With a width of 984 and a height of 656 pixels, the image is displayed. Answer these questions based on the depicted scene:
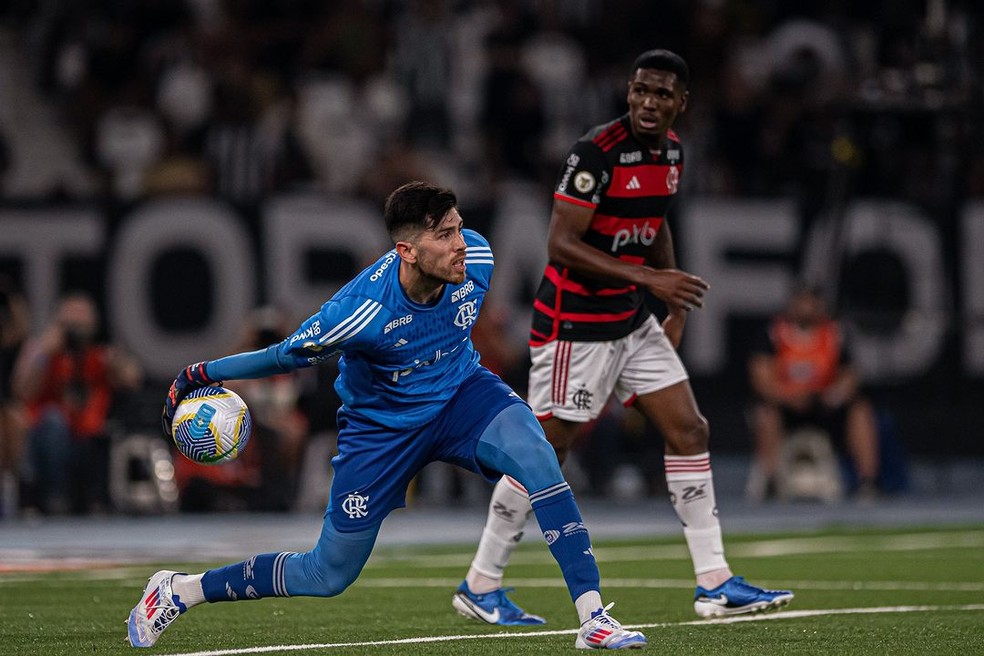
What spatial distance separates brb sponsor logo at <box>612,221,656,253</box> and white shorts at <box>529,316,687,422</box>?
43cm

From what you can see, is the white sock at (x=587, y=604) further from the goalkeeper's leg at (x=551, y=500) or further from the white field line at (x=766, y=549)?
the white field line at (x=766, y=549)

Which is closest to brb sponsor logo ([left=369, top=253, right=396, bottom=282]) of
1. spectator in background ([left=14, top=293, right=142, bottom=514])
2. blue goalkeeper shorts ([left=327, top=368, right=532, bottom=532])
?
blue goalkeeper shorts ([left=327, top=368, right=532, bottom=532])

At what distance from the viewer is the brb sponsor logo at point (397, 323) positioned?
22.7 feet

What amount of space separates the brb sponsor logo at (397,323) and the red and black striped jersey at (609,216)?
63.4 inches

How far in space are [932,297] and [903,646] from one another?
10.8m

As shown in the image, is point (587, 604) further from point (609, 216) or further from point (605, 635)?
point (609, 216)

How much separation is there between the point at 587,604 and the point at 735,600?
5.04 ft

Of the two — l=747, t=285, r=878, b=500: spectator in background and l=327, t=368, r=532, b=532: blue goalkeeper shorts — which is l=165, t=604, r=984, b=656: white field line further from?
l=747, t=285, r=878, b=500: spectator in background

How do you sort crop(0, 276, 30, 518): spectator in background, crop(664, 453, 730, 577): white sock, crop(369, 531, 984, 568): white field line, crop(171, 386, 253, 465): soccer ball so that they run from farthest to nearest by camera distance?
crop(0, 276, 30, 518): spectator in background → crop(369, 531, 984, 568): white field line → crop(664, 453, 730, 577): white sock → crop(171, 386, 253, 465): soccer ball

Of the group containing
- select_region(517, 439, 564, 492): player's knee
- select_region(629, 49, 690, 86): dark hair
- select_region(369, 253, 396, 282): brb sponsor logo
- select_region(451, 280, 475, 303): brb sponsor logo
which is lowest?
select_region(517, 439, 564, 492): player's knee

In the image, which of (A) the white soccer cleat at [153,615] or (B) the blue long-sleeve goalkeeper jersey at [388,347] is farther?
(A) the white soccer cleat at [153,615]

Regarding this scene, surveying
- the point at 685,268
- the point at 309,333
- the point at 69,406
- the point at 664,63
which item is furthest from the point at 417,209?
the point at 685,268

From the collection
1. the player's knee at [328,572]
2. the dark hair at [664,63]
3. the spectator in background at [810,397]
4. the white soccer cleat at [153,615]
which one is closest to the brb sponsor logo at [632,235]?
the dark hair at [664,63]

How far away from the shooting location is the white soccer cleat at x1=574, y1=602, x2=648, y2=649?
21.7 feet
